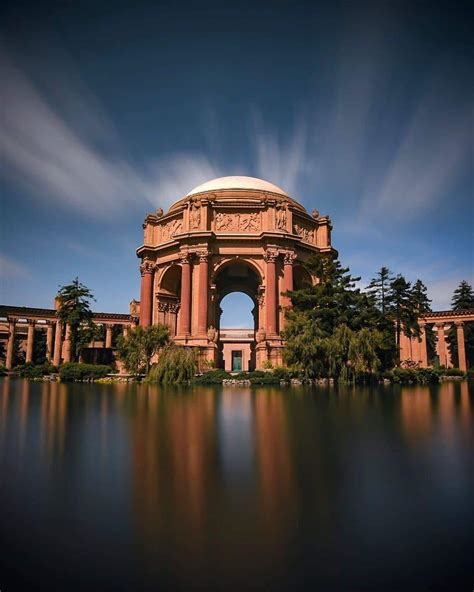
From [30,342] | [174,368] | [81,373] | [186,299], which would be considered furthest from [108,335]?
[174,368]

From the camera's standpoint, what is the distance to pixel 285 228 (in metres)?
28.5

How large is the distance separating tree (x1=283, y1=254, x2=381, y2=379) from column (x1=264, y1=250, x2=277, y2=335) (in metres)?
3.99

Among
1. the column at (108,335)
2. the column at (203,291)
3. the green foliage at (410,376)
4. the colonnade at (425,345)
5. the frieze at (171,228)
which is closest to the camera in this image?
the green foliage at (410,376)

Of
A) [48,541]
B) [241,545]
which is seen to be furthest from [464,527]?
[48,541]

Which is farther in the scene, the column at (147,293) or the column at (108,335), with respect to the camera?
the column at (108,335)

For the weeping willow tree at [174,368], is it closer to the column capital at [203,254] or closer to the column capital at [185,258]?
the column capital at [203,254]

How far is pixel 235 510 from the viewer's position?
2.71 metres

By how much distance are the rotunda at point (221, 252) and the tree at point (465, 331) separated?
19.8 metres

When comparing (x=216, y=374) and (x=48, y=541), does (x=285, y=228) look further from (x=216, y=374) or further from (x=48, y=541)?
(x=48, y=541)

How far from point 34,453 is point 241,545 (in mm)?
3239

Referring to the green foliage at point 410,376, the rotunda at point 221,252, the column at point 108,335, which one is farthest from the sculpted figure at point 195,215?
the column at point 108,335

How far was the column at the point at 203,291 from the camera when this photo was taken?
26.2 m

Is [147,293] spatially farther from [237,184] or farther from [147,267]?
[237,184]

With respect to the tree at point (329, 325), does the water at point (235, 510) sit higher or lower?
lower
